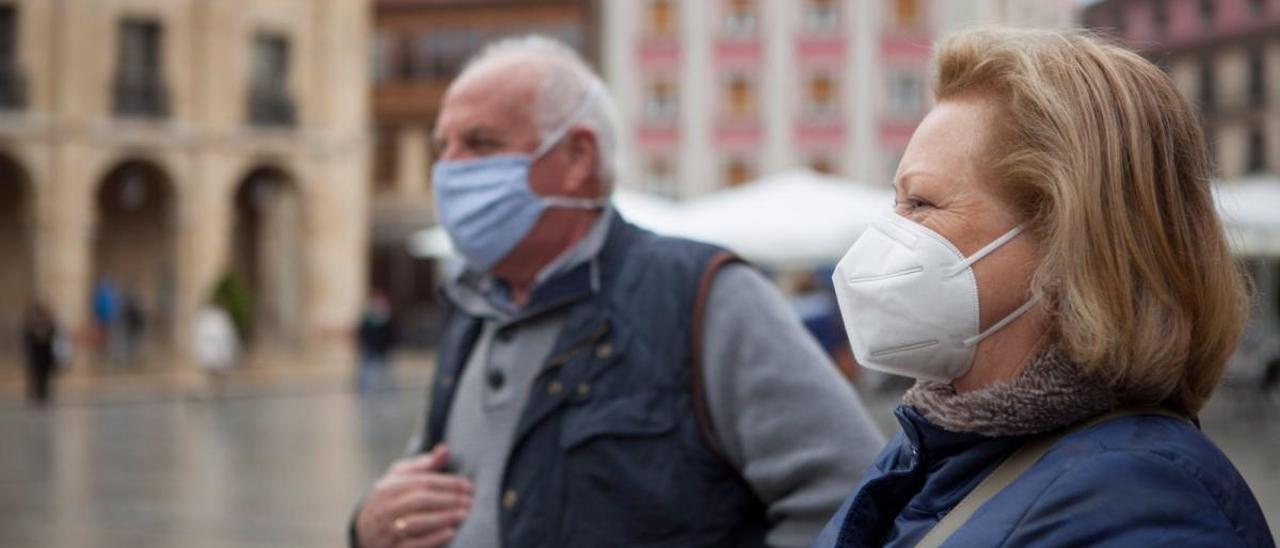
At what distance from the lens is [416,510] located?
284 centimetres

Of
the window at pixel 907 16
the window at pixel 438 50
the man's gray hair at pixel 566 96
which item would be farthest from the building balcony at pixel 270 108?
the man's gray hair at pixel 566 96

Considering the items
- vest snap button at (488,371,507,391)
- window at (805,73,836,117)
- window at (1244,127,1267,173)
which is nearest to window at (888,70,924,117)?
window at (805,73,836,117)

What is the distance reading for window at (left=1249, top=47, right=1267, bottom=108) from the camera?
6178cm

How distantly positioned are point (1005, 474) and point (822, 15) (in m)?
49.8

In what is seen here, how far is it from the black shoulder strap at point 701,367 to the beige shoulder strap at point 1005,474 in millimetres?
1135

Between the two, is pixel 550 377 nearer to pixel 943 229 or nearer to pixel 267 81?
pixel 943 229

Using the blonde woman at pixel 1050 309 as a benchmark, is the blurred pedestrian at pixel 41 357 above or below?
below

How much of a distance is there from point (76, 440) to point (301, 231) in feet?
64.5

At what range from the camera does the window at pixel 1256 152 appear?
204 feet

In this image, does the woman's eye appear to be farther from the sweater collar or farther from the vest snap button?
the vest snap button

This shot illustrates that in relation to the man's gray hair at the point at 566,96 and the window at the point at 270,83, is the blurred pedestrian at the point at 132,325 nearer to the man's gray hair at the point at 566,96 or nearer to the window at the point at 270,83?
the window at the point at 270,83

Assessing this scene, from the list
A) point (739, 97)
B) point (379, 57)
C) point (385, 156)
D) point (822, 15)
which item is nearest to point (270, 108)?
point (385, 156)

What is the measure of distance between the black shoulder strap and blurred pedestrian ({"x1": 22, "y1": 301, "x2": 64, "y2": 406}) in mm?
22637

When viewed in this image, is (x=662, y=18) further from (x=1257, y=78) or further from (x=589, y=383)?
(x=589, y=383)
